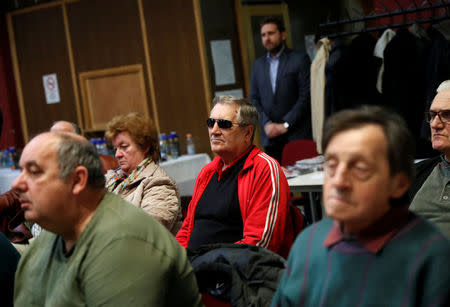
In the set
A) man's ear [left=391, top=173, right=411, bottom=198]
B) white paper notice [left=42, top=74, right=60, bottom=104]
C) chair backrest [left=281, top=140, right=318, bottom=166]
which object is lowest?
chair backrest [left=281, top=140, right=318, bottom=166]

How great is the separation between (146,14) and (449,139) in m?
4.90

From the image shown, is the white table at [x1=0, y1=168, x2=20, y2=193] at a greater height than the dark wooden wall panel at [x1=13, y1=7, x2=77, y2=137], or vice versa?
the dark wooden wall panel at [x1=13, y1=7, x2=77, y2=137]

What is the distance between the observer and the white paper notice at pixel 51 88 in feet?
22.5

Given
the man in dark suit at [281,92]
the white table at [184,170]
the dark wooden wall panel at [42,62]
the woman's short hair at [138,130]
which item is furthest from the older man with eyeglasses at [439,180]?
the dark wooden wall panel at [42,62]

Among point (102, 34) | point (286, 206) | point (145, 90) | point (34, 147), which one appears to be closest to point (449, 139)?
point (286, 206)

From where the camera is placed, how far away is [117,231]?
4.38ft

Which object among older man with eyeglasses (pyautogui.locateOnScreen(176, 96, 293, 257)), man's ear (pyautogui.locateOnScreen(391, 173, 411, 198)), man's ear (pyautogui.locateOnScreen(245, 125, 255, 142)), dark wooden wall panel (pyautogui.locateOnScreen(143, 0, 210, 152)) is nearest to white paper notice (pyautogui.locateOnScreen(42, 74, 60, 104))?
dark wooden wall panel (pyautogui.locateOnScreen(143, 0, 210, 152))

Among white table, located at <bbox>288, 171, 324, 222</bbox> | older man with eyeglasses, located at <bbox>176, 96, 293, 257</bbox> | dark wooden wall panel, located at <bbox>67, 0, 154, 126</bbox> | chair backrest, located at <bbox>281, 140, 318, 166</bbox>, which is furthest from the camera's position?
dark wooden wall panel, located at <bbox>67, 0, 154, 126</bbox>

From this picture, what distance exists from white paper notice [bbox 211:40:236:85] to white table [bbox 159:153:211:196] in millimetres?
1135

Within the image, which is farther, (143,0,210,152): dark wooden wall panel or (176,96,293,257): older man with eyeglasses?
(143,0,210,152): dark wooden wall panel

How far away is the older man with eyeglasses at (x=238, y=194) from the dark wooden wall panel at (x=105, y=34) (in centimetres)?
407

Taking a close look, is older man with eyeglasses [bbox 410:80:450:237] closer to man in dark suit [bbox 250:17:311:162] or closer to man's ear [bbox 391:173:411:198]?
man's ear [bbox 391:173:411:198]

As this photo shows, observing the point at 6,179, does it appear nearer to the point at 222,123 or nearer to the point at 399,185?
the point at 222,123

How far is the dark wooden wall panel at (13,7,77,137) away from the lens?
6719mm
